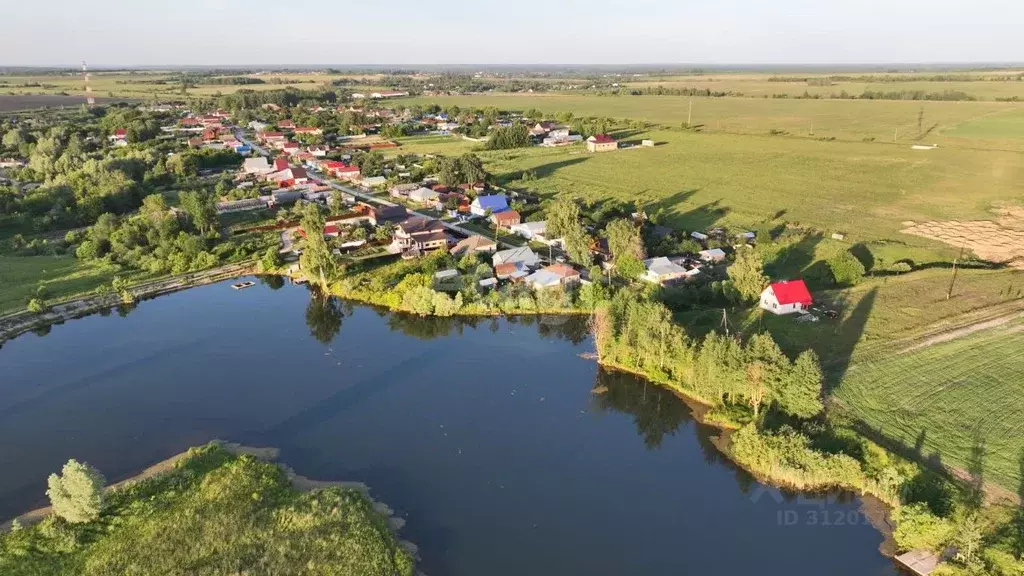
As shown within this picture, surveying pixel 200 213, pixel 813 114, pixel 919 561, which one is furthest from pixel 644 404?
pixel 813 114

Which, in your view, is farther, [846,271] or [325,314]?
[325,314]

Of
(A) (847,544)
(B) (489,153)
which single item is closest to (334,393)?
(A) (847,544)

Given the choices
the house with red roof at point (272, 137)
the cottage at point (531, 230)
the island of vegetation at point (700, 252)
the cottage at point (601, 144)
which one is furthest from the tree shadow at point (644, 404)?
the house with red roof at point (272, 137)

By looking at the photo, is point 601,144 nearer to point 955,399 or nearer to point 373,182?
point 373,182

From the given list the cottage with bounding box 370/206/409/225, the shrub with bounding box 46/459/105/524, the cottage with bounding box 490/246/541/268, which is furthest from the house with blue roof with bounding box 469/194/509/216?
the shrub with bounding box 46/459/105/524

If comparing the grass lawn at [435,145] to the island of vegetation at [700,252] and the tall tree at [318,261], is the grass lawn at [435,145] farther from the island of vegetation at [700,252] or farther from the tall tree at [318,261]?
the tall tree at [318,261]

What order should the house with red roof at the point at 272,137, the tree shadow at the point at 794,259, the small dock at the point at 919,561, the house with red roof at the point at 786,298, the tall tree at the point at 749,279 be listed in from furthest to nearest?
1. the house with red roof at the point at 272,137
2. the tree shadow at the point at 794,259
3. the tall tree at the point at 749,279
4. the house with red roof at the point at 786,298
5. the small dock at the point at 919,561
